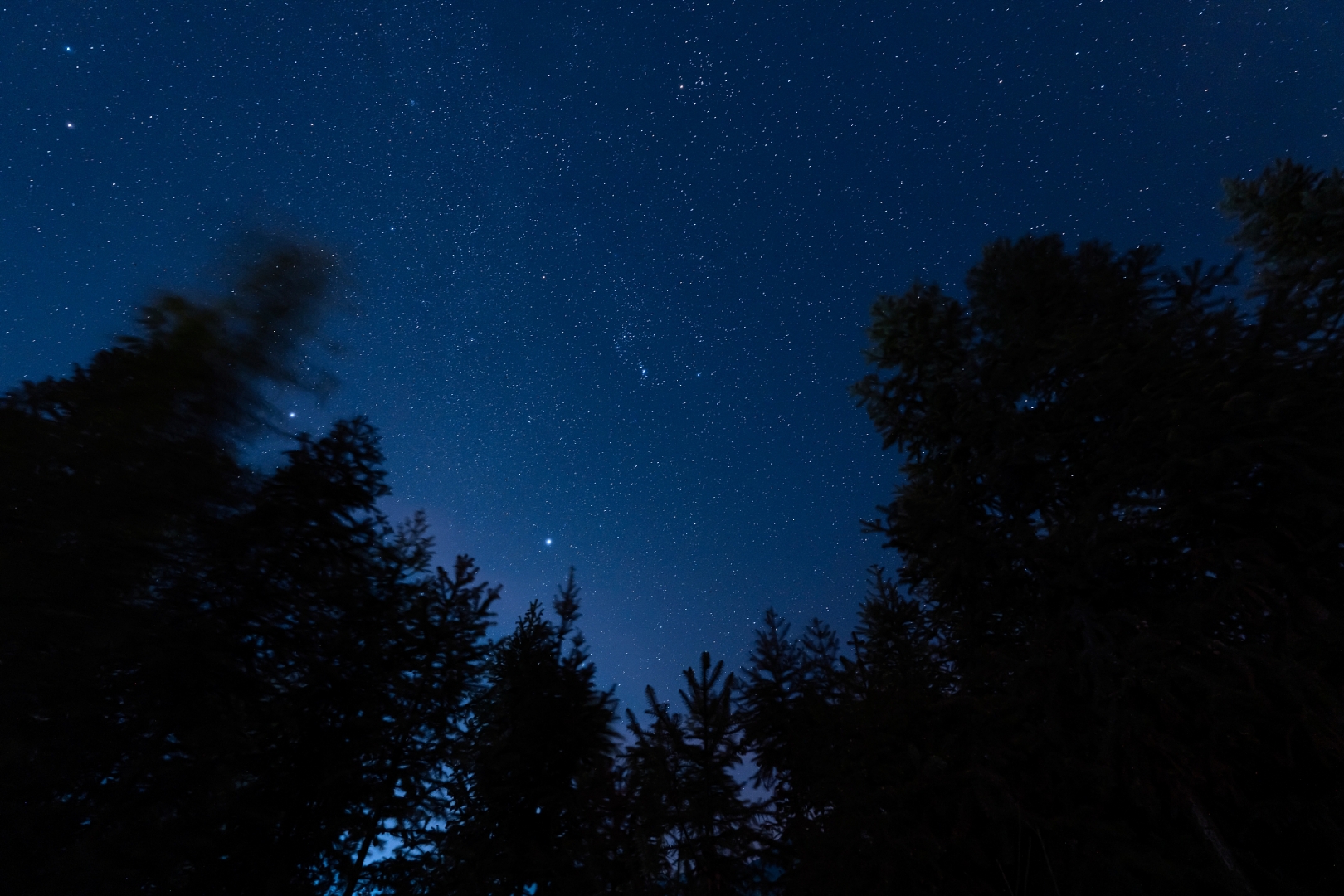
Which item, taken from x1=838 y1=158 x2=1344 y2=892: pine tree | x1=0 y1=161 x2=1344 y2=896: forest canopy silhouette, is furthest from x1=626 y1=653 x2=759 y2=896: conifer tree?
x1=838 y1=158 x2=1344 y2=892: pine tree

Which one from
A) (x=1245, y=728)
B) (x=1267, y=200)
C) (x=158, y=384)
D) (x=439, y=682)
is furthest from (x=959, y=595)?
(x=1267, y=200)

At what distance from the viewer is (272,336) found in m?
8.47

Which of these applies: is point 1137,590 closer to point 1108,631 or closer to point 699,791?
point 1108,631

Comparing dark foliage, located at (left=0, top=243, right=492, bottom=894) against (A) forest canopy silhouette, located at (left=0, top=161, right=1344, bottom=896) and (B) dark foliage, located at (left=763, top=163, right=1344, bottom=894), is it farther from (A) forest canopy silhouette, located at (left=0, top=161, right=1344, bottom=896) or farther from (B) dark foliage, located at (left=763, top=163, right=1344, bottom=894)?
(B) dark foliage, located at (left=763, top=163, right=1344, bottom=894)

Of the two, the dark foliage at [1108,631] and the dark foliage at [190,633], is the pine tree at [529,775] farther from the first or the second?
the dark foliage at [1108,631]

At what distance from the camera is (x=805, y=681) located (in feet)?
38.9

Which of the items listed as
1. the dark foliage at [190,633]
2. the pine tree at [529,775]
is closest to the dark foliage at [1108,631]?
the pine tree at [529,775]

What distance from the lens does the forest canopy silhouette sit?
5906mm

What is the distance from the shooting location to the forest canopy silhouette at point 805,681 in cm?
591

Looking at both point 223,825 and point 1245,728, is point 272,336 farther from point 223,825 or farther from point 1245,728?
point 1245,728

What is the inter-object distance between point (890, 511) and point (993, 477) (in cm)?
282

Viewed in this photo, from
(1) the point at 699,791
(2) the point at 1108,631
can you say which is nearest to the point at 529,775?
(1) the point at 699,791

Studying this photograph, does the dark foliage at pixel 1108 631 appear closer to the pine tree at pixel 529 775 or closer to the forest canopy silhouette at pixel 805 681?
the forest canopy silhouette at pixel 805 681

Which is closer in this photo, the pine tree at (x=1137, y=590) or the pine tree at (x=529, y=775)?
the pine tree at (x=1137, y=590)
